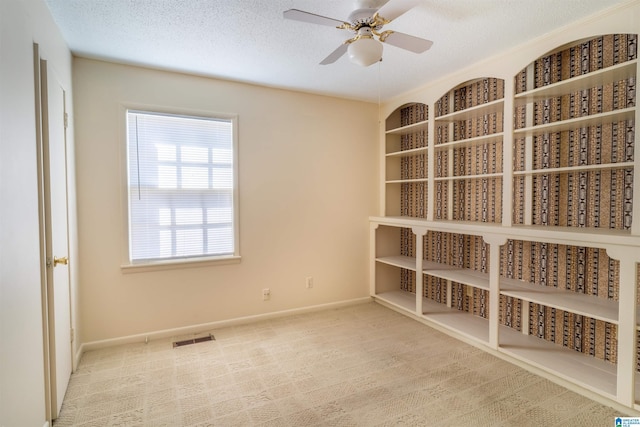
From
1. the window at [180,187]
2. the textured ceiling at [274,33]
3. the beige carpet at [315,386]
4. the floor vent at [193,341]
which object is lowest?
the beige carpet at [315,386]

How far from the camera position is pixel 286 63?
2.91m

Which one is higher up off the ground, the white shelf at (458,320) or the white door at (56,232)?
the white door at (56,232)

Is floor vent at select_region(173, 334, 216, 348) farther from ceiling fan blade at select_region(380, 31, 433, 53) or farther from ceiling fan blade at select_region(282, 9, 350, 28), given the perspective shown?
ceiling fan blade at select_region(380, 31, 433, 53)

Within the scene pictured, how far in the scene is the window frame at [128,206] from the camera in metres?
2.92

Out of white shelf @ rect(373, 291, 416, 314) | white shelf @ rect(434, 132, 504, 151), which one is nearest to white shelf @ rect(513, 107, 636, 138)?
white shelf @ rect(434, 132, 504, 151)

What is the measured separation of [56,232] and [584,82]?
3.78 m

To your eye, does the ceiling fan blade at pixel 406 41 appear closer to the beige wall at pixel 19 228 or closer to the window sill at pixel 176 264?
the beige wall at pixel 19 228

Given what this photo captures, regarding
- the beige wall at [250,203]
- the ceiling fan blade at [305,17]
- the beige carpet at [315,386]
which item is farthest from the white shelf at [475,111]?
the beige carpet at [315,386]

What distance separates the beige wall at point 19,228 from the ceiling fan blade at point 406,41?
1.86m

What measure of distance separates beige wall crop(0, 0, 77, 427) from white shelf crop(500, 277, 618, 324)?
313cm

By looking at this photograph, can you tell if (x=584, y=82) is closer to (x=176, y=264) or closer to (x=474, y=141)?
(x=474, y=141)

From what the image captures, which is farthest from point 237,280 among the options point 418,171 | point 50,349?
point 418,171

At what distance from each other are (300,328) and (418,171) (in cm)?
237

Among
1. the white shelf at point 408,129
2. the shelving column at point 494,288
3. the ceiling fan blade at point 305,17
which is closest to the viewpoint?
the ceiling fan blade at point 305,17
